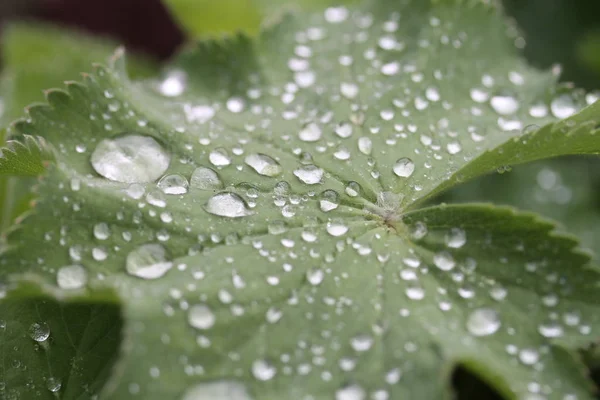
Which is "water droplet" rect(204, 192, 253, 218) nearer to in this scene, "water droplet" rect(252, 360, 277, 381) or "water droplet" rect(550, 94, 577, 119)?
"water droplet" rect(252, 360, 277, 381)

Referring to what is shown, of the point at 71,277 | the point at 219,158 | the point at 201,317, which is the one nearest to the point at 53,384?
the point at 71,277

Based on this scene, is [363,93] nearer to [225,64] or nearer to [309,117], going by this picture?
[309,117]

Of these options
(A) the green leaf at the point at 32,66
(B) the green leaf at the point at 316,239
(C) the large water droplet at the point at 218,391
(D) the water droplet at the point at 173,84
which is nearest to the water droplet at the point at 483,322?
(B) the green leaf at the point at 316,239

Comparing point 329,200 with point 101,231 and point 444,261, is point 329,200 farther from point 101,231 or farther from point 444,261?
point 101,231

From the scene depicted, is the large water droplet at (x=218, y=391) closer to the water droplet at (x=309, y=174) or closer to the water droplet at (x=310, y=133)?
the water droplet at (x=309, y=174)

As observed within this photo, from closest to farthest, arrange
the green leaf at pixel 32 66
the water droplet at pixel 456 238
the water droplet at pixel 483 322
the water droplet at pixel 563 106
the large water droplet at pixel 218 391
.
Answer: the large water droplet at pixel 218 391 → the water droplet at pixel 483 322 → the water droplet at pixel 456 238 → the water droplet at pixel 563 106 → the green leaf at pixel 32 66

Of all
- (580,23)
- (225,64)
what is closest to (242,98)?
(225,64)
